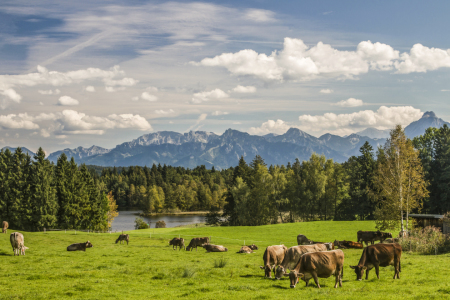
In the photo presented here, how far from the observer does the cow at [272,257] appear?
17.6m

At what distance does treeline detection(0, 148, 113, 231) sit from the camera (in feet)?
195

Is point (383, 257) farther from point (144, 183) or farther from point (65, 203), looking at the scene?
point (144, 183)

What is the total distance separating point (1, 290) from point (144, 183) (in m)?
167

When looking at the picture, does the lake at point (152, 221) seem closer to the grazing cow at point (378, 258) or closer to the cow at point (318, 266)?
the grazing cow at point (378, 258)

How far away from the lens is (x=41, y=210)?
59281 mm

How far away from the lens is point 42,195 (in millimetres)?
60281

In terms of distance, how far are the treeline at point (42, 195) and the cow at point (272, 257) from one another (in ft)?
178

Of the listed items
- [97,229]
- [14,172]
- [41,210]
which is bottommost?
[97,229]

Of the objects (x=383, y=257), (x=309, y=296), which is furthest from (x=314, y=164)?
(x=309, y=296)

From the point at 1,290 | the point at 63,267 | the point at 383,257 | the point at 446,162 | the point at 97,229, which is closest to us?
the point at 1,290

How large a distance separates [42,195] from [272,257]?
55384 mm

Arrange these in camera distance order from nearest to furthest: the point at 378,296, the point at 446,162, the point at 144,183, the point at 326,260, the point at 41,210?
1. the point at 378,296
2. the point at 326,260
3. the point at 41,210
4. the point at 446,162
5. the point at 144,183

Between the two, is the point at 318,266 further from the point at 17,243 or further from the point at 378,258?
the point at 17,243

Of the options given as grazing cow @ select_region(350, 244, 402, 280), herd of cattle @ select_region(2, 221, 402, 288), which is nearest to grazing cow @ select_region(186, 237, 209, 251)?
herd of cattle @ select_region(2, 221, 402, 288)
